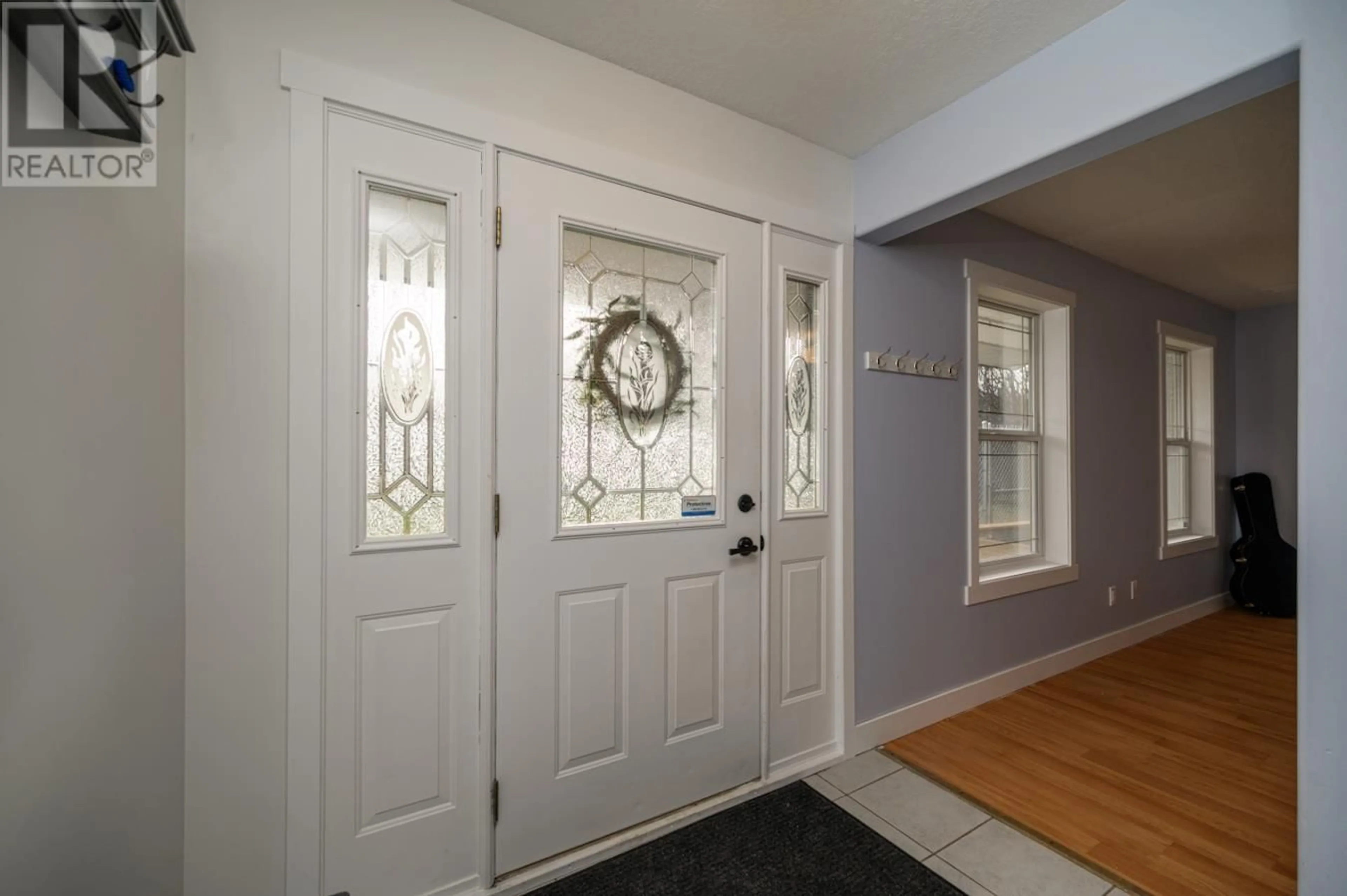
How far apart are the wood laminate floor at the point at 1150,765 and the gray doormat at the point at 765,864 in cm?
55

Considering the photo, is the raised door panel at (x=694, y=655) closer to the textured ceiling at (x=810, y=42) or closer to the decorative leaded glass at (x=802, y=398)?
the decorative leaded glass at (x=802, y=398)

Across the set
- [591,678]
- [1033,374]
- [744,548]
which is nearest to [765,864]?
[591,678]

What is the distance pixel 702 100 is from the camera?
2.00 m

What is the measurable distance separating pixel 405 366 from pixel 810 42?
5.14 feet

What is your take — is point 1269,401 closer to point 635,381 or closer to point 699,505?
point 699,505

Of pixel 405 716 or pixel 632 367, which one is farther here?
pixel 632 367

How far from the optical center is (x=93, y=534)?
99 centimetres

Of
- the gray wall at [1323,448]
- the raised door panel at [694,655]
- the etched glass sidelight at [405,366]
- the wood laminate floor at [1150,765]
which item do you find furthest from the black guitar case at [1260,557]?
the etched glass sidelight at [405,366]

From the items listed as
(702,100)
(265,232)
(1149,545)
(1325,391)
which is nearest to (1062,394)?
(1149,545)

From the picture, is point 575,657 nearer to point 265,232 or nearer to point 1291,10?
point 265,232

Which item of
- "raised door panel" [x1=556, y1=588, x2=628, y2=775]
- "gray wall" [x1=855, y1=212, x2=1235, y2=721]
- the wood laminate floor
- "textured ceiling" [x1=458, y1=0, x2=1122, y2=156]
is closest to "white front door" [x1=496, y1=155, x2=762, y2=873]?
"raised door panel" [x1=556, y1=588, x2=628, y2=775]

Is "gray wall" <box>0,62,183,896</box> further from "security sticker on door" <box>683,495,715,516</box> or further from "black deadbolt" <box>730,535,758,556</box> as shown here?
→ "black deadbolt" <box>730,535,758,556</box>

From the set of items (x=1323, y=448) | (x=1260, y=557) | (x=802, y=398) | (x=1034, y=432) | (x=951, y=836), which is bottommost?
(x=951, y=836)

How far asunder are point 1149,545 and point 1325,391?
3232mm
